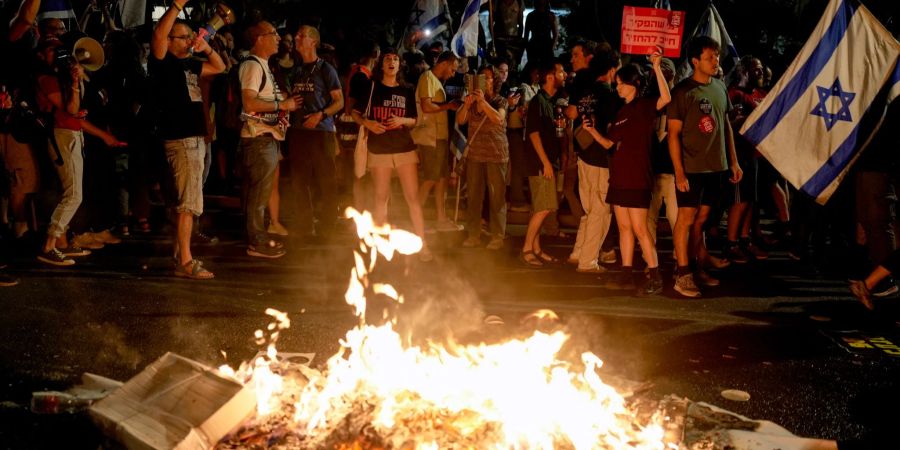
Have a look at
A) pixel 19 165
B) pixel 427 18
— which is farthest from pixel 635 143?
pixel 427 18

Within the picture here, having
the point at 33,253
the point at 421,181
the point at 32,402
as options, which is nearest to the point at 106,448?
the point at 32,402

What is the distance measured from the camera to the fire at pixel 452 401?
3.86 metres

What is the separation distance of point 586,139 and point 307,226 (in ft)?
12.7

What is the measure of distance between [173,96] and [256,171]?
151cm

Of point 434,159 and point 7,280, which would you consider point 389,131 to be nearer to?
point 434,159

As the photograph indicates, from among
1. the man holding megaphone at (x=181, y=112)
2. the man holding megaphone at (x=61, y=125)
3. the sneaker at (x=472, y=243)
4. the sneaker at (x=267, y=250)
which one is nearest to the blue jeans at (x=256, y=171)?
the sneaker at (x=267, y=250)

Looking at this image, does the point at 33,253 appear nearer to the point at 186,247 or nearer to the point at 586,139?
the point at 186,247

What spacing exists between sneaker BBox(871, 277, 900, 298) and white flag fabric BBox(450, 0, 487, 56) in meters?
A: 6.06

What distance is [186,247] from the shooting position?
7664 millimetres

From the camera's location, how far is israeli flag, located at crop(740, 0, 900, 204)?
7.18 meters

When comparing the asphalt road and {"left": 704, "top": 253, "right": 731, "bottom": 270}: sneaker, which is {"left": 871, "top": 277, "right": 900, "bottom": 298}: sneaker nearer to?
the asphalt road

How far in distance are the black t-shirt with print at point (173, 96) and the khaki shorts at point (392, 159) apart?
81.2 inches

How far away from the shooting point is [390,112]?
863cm

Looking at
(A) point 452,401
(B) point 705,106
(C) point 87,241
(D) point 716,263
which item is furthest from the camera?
(C) point 87,241
